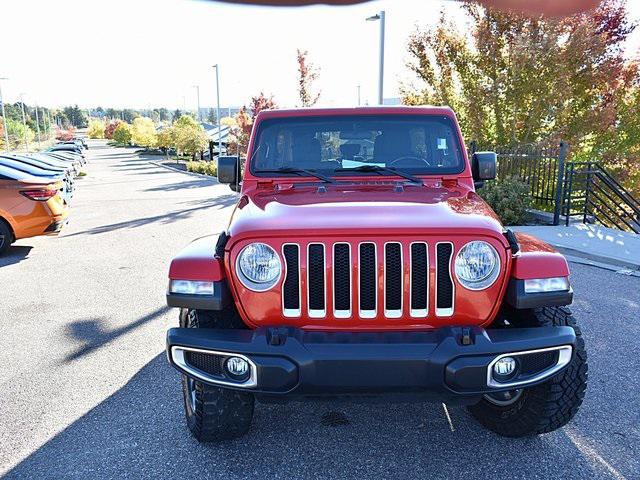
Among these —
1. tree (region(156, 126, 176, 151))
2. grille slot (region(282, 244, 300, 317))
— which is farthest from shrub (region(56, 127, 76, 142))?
grille slot (region(282, 244, 300, 317))

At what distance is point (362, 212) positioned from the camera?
2.62 meters

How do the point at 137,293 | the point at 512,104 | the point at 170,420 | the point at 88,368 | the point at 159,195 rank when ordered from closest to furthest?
the point at 170,420 < the point at 88,368 < the point at 137,293 < the point at 512,104 < the point at 159,195

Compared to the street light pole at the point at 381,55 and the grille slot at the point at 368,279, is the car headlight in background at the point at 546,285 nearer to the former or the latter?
the grille slot at the point at 368,279

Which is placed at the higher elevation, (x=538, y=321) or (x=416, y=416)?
(x=538, y=321)

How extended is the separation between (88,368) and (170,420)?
1111 millimetres

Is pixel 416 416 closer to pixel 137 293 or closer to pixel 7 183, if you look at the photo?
pixel 137 293

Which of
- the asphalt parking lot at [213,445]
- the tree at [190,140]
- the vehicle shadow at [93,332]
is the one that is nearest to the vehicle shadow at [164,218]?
the asphalt parking lot at [213,445]

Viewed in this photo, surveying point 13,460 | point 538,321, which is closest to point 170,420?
point 13,460

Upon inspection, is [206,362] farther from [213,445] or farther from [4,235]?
[4,235]

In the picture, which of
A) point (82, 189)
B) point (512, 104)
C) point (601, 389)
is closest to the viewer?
point (601, 389)

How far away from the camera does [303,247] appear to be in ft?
7.97

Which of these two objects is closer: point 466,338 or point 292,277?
point 466,338

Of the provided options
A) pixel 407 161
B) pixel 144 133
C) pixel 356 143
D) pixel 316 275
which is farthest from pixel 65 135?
pixel 316 275

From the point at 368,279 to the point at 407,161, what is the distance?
1.45 metres
